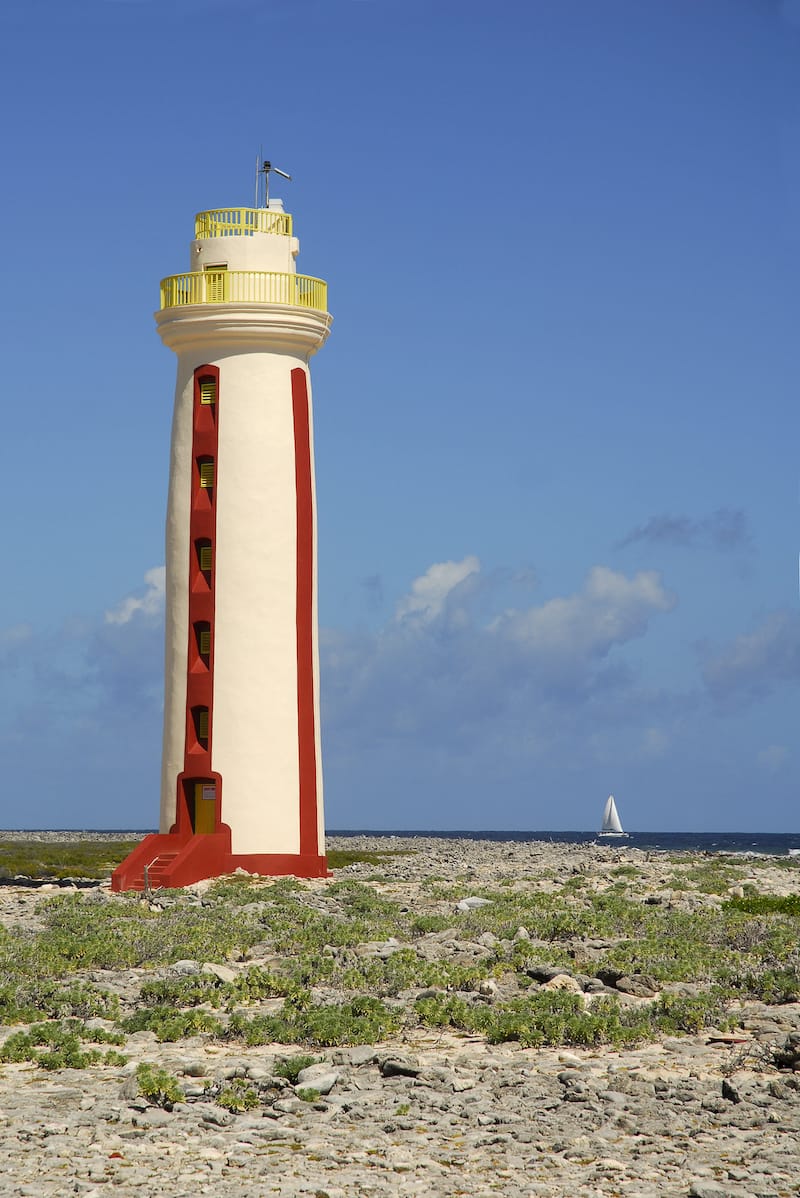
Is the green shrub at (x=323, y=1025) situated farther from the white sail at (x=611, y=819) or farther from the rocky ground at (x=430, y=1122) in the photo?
the white sail at (x=611, y=819)

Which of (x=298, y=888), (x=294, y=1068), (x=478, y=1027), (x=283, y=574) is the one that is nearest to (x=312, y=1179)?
(x=294, y=1068)

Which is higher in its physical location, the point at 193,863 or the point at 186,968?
the point at 193,863

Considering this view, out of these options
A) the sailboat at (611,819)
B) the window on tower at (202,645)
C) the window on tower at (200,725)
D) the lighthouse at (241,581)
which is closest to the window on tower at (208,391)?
the lighthouse at (241,581)

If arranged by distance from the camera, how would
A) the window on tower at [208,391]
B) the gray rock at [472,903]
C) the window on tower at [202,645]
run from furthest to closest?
the window on tower at [208,391] → the window on tower at [202,645] → the gray rock at [472,903]

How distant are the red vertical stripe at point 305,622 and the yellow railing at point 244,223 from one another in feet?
13.0

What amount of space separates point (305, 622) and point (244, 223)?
9.61m

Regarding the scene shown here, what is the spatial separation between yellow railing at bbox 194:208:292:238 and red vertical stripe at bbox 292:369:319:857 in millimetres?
3952

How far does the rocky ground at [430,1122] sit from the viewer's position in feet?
38.3

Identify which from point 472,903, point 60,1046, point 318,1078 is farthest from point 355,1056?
point 472,903

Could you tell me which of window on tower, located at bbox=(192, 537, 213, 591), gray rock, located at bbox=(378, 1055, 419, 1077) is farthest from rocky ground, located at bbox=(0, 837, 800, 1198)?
window on tower, located at bbox=(192, 537, 213, 591)

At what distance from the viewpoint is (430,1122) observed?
13266 millimetres

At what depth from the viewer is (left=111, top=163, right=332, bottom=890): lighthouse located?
3309 centimetres

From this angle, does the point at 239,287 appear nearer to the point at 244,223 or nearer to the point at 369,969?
the point at 244,223

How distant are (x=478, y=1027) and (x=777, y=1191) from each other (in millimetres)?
5727
